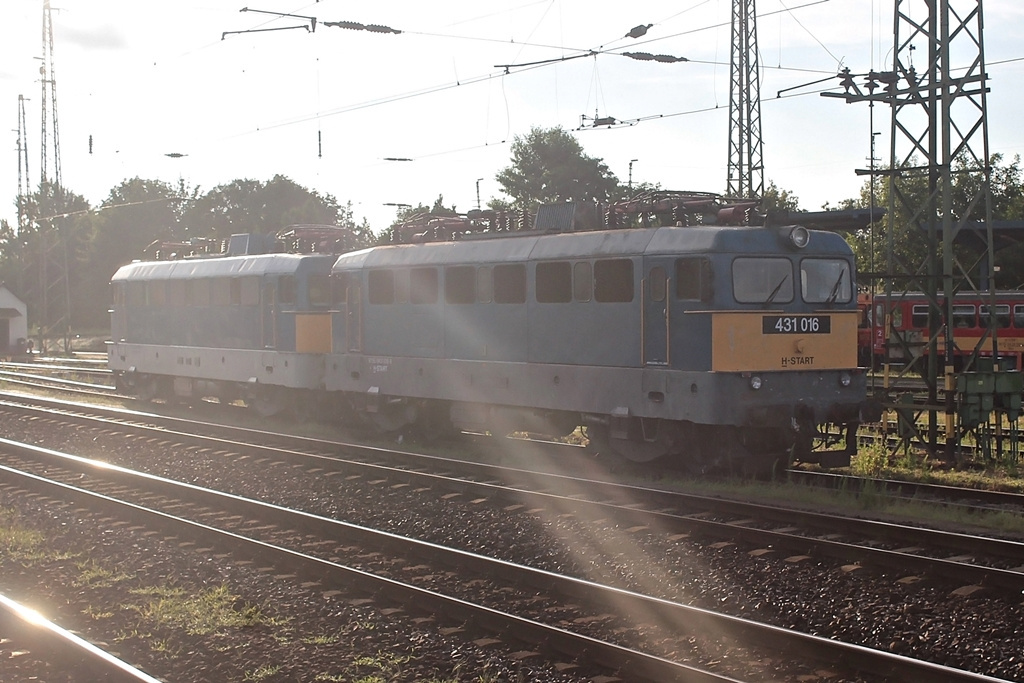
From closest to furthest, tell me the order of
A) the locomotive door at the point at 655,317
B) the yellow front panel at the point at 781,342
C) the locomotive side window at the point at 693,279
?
the yellow front panel at the point at 781,342 → the locomotive side window at the point at 693,279 → the locomotive door at the point at 655,317

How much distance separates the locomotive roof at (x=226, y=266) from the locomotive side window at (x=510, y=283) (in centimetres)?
610

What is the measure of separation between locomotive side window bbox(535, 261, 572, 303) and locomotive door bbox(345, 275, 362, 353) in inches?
188

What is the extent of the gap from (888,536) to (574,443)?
867 centimetres

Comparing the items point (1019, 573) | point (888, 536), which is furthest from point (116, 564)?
→ point (1019, 573)

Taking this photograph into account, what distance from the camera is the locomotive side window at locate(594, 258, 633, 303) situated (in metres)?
14.6

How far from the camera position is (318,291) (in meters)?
21.5

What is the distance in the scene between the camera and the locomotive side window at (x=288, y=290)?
2159cm

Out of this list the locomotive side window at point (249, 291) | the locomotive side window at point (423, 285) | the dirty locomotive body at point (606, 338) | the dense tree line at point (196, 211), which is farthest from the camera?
the dense tree line at point (196, 211)

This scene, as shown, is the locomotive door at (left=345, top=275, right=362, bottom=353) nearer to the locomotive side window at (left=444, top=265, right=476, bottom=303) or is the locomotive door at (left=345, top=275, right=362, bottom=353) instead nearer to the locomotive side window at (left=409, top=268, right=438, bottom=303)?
the locomotive side window at (left=409, top=268, right=438, bottom=303)

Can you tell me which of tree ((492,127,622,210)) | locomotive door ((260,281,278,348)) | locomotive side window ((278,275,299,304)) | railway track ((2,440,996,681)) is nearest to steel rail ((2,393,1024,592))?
railway track ((2,440,996,681))

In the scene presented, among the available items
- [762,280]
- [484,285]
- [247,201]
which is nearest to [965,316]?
[484,285]

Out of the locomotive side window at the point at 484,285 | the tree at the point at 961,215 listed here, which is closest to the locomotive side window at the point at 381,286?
the locomotive side window at the point at 484,285

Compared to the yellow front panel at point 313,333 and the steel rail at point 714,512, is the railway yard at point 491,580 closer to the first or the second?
the steel rail at point 714,512

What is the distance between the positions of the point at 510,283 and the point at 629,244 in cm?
241
